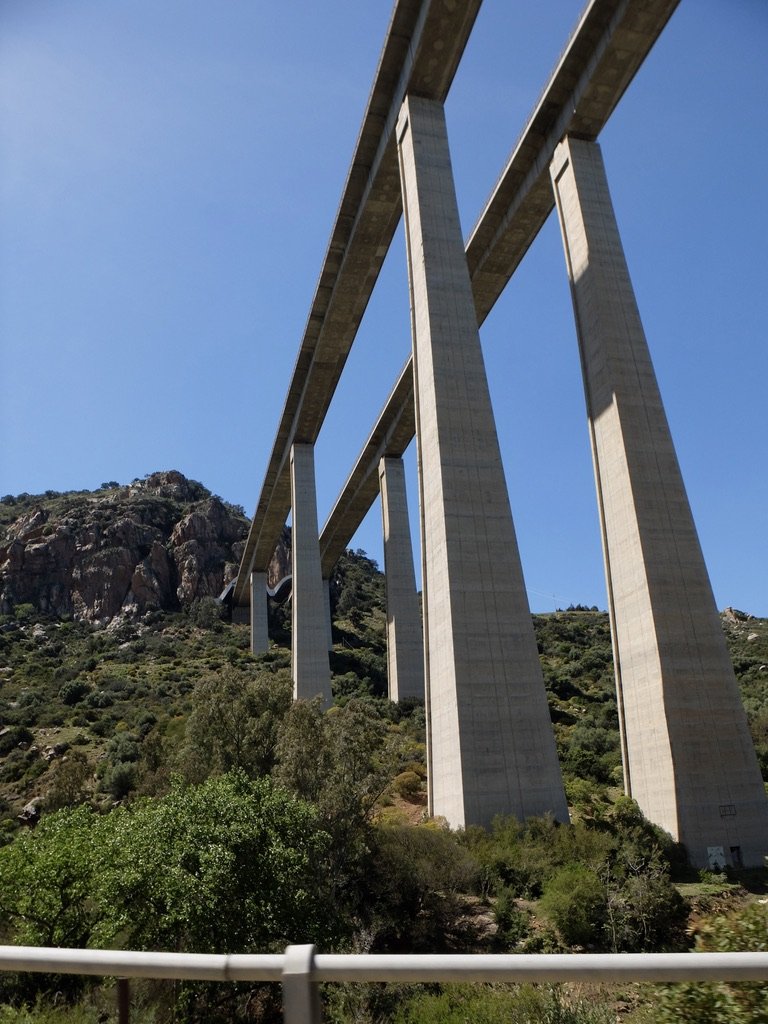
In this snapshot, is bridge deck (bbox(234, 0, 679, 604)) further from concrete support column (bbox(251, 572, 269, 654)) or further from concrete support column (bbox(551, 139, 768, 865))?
concrete support column (bbox(251, 572, 269, 654))

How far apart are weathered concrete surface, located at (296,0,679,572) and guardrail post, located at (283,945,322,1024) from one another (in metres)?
24.0

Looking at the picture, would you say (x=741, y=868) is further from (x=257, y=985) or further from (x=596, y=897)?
(x=257, y=985)

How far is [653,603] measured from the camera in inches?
647

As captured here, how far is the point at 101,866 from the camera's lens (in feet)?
30.9

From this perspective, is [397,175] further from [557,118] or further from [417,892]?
A: [417,892]

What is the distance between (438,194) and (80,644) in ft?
180

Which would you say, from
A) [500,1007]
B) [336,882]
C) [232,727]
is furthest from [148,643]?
[500,1007]

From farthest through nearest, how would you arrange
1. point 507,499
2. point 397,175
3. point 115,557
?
point 115,557, point 397,175, point 507,499

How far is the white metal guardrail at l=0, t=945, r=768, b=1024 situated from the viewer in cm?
177

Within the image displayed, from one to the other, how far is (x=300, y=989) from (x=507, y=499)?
651 inches

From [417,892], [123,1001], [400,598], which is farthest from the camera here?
[400,598]

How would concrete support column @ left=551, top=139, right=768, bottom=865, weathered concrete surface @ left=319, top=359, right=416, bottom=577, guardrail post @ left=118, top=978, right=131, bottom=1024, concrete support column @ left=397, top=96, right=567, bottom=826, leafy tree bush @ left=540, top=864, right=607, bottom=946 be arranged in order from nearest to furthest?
guardrail post @ left=118, top=978, right=131, bottom=1024 < leafy tree bush @ left=540, top=864, right=607, bottom=946 < concrete support column @ left=551, top=139, right=768, bottom=865 < concrete support column @ left=397, top=96, right=567, bottom=826 < weathered concrete surface @ left=319, top=359, right=416, bottom=577

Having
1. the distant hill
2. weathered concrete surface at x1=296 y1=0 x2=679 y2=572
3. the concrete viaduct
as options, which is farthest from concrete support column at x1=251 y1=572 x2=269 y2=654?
the concrete viaduct

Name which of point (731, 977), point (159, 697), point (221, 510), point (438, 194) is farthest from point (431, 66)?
point (221, 510)
